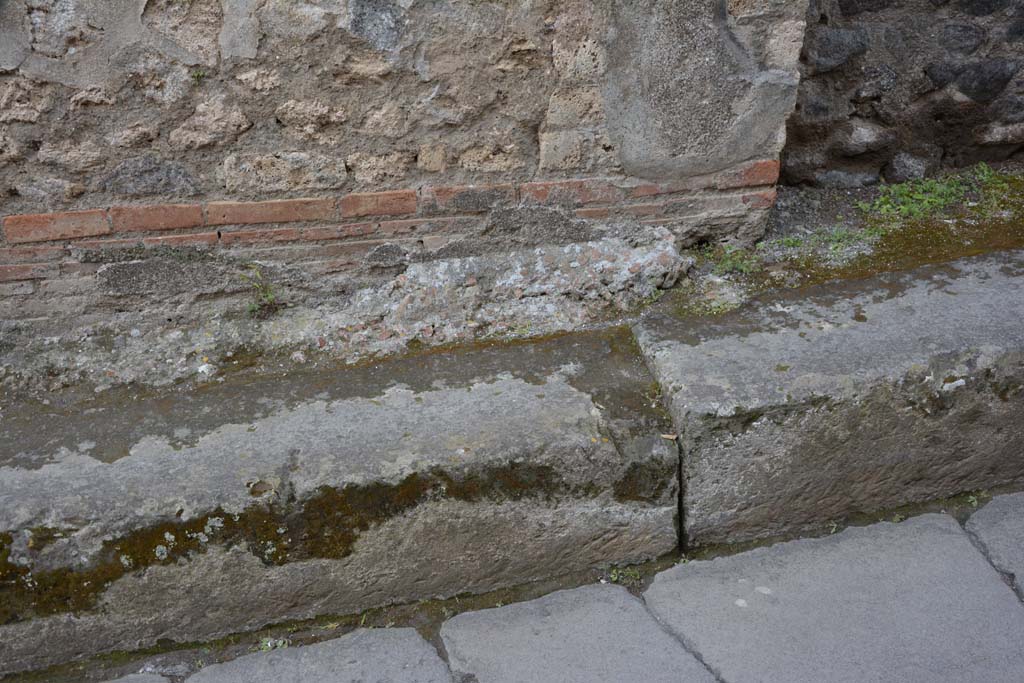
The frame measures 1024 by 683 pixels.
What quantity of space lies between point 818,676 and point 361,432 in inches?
37.8

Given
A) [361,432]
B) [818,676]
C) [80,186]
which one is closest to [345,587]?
[361,432]

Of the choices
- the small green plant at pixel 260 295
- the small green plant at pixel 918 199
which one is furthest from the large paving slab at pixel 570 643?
the small green plant at pixel 918 199

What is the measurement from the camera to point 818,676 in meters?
1.45

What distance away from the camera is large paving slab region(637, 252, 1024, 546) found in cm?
169

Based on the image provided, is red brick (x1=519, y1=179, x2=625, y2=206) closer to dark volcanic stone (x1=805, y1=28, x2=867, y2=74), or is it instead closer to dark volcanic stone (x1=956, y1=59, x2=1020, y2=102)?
dark volcanic stone (x1=805, y1=28, x2=867, y2=74)

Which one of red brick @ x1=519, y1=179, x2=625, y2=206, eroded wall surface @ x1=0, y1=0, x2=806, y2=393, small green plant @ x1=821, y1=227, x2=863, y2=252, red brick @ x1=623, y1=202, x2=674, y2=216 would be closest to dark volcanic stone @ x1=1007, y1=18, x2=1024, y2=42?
small green plant @ x1=821, y1=227, x2=863, y2=252

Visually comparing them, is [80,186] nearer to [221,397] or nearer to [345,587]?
[221,397]

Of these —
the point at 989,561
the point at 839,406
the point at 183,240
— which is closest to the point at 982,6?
the point at 839,406

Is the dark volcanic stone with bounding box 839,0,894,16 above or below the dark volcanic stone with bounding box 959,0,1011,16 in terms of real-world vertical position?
below

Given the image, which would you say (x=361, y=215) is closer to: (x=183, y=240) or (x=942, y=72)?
(x=183, y=240)

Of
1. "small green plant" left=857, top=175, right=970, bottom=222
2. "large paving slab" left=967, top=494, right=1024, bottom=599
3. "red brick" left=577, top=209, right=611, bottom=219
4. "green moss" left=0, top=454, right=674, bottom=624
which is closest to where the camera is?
"green moss" left=0, top=454, right=674, bottom=624

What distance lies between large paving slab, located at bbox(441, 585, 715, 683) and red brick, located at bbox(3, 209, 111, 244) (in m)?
1.18

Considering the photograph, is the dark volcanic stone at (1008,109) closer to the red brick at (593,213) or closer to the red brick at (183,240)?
the red brick at (593,213)

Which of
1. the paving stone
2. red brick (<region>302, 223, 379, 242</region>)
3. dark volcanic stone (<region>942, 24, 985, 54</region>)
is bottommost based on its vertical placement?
the paving stone
